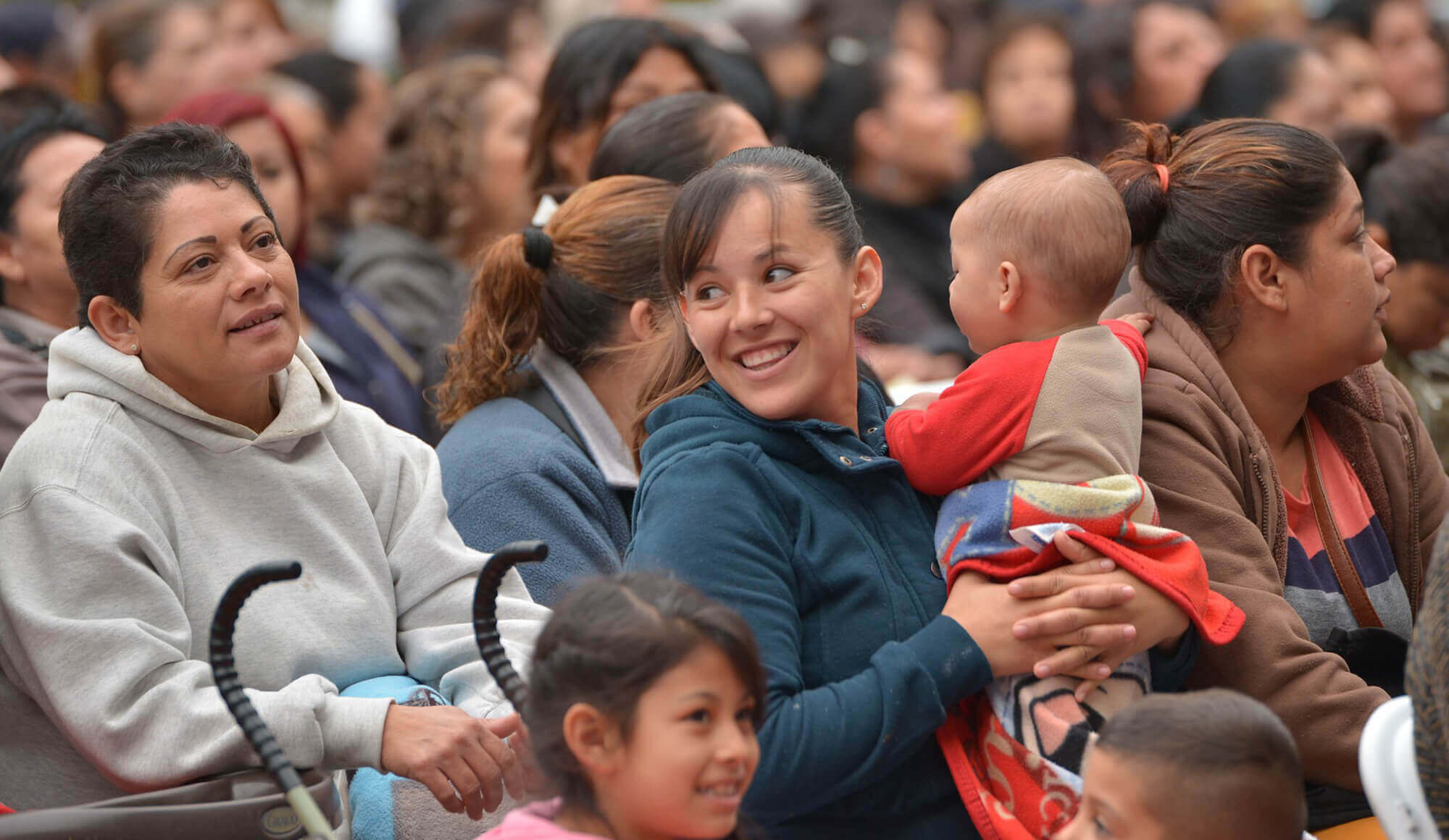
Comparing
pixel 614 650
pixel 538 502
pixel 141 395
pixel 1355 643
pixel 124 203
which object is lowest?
pixel 1355 643

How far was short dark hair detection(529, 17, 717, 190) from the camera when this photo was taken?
12.8 feet

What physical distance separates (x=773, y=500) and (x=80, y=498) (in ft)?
3.22

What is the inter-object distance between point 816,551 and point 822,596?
64mm

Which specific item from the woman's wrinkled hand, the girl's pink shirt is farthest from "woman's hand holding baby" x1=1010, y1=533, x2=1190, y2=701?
the woman's wrinkled hand

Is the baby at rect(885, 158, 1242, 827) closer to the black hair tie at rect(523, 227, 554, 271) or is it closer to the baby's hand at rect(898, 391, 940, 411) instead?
the baby's hand at rect(898, 391, 940, 411)

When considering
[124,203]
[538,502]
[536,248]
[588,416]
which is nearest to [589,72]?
[536,248]

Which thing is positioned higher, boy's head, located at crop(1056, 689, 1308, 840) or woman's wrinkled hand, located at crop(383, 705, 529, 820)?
boy's head, located at crop(1056, 689, 1308, 840)

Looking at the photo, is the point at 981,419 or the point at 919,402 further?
the point at 919,402

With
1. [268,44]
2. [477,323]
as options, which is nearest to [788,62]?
[268,44]

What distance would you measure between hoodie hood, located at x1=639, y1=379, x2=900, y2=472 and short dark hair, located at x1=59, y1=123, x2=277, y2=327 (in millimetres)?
834

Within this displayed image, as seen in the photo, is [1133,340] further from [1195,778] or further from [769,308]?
[1195,778]

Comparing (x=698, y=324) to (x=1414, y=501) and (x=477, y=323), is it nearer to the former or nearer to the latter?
(x=477, y=323)

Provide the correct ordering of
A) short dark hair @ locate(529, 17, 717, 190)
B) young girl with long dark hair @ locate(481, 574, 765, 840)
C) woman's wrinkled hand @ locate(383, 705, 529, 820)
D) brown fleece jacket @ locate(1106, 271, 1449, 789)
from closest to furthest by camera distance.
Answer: young girl with long dark hair @ locate(481, 574, 765, 840) < woman's wrinkled hand @ locate(383, 705, 529, 820) < brown fleece jacket @ locate(1106, 271, 1449, 789) < short dark hair @ locate(529, 17, 717, 190)

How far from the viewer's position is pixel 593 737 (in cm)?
170
